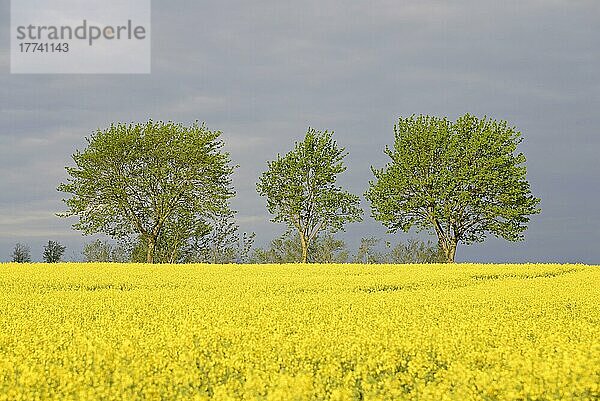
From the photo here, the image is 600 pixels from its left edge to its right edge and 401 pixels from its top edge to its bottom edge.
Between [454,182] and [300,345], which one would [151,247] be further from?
[300,345]

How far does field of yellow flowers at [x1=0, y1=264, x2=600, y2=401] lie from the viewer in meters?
8.06

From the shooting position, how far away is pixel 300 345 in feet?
34.2

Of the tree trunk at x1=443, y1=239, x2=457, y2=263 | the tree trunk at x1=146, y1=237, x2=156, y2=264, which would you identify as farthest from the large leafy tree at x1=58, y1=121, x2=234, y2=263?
the tree trunk at x1=443, y1=239, x2=457, y2=263

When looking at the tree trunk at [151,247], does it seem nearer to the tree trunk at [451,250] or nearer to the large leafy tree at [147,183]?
the large leafy tree at [147,183]

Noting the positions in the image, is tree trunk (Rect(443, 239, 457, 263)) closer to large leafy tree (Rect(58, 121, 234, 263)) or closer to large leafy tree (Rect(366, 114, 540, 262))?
large leafy tree (Rect(366, 114, 540, 262))

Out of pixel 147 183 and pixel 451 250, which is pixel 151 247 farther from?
pixel 451 250

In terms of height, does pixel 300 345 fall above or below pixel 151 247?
below

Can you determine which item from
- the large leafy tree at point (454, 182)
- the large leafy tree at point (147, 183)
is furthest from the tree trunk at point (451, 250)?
the large leafy tree at point (147, 183)

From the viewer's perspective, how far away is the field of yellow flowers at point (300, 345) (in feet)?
26.5

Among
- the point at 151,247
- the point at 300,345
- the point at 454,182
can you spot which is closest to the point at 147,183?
the point at 151,247

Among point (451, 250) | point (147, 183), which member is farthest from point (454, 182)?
point (147, 183)

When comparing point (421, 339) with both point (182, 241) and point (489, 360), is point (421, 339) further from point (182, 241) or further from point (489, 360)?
point (182, 241)

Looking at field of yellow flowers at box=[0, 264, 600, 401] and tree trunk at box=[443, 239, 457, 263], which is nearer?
field of yellow flowers at box=[0, 264, 600, 401]

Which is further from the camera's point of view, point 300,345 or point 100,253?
point 100,253
